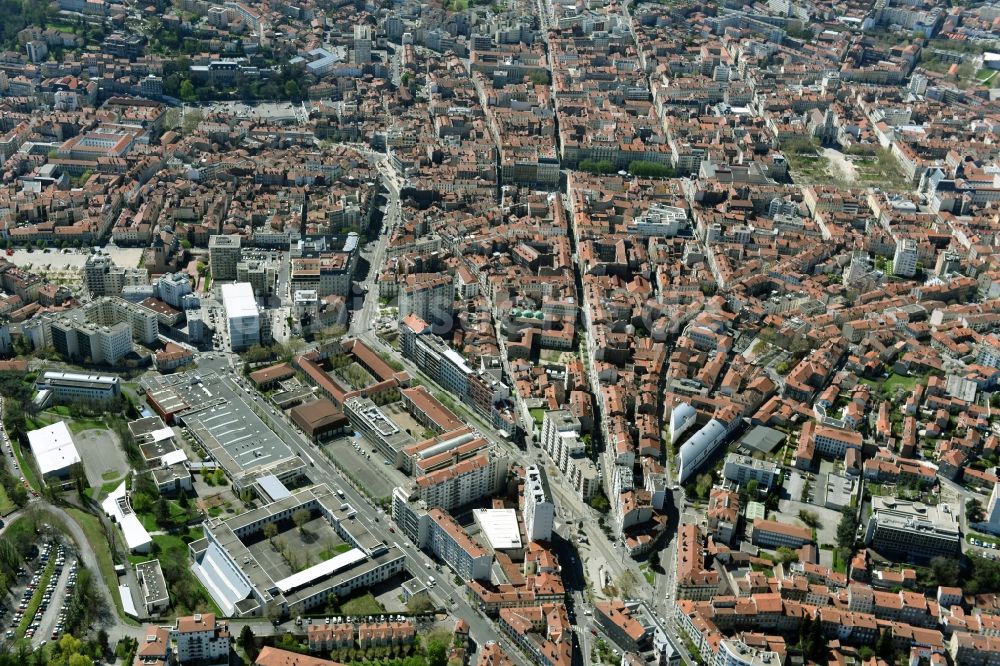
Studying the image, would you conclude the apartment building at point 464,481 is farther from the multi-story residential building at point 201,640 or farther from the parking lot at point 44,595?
the parking lot at point 44,595

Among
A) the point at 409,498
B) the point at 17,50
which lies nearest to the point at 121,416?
the point at 409,498

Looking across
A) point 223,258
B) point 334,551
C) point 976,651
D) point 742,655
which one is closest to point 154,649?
point 334,551

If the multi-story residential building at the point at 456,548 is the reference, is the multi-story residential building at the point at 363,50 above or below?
above

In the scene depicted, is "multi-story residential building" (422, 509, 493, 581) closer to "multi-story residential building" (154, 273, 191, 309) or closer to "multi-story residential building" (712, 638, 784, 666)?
"multi-story residential building" (712, 638, 784, 666)

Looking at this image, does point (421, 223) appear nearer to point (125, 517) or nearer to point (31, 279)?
point (31, 279)

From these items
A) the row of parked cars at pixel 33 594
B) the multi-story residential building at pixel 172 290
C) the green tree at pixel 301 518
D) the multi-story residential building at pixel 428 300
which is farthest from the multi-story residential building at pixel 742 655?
the multi-story residential building at pixel 172 290

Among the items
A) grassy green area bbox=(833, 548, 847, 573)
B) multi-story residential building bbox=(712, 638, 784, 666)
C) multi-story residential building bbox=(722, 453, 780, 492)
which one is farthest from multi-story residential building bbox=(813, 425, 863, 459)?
multi-story residential building bbox=(712, 638, 784, 666)
